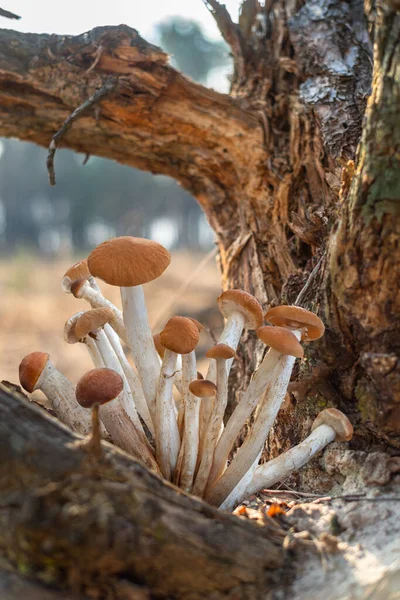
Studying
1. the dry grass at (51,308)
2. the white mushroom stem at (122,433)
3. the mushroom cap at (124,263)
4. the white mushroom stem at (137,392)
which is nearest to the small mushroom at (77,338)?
the white mushroom stem at (137,392)

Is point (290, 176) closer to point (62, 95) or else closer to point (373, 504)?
point (62, 95)

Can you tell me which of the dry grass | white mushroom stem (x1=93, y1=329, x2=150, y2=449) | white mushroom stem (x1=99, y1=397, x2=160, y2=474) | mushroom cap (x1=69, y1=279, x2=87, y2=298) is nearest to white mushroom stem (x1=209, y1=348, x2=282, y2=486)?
white mushroom stem (x1=99, y1=397, x2=160, y2=474)

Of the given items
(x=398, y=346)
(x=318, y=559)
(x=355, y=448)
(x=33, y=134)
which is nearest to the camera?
(x=318, y=559)

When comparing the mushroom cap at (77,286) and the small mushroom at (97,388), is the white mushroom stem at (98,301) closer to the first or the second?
the mushroom cap at (77,286)

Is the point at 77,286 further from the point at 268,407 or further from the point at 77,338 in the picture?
the point at 268,407

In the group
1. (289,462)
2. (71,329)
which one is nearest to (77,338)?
(71,329)

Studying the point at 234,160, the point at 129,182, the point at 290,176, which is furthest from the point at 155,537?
the point at 129,182

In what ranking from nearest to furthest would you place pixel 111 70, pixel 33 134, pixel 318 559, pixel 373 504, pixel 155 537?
pixel 155 537 → pixel 318 559 → pixel 373 504 → pixel 111 70 → pixel 33 134
